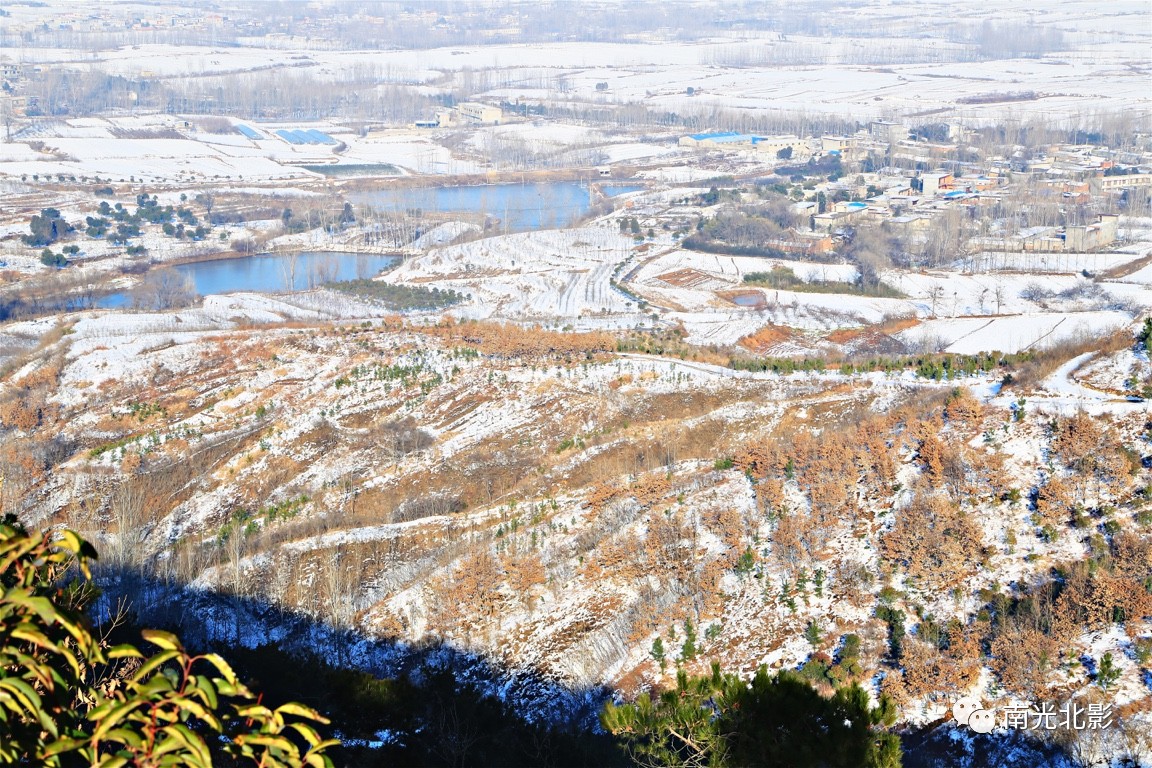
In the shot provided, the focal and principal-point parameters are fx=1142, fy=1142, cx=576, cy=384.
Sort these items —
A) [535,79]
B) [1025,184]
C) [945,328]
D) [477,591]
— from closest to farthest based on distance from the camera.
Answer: [477,591] < [945,328] < [1025,184] < [535,79]

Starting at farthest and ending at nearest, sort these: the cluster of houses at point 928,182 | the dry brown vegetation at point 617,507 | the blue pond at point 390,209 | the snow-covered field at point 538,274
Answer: the cluster of houses at point 928,182 → the blue pond at point 390,209 → the snow-covered field at point 538,274 → the dry brown vegetation at point 617,507

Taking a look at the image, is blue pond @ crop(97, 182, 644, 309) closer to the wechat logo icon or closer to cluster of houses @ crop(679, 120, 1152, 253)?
cluster of houses @ crop(679, 120, 1152, 253)

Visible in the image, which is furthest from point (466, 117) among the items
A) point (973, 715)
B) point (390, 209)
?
point (973, 715)

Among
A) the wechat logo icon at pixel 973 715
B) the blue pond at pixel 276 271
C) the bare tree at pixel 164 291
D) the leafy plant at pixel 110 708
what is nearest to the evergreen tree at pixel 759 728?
the wechat logo icon at pixel 973 715

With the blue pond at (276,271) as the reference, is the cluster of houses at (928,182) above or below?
above

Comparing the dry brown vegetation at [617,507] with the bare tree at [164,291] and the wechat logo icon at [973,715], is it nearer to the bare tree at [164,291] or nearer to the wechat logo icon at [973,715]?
the wechat logo icon at [973,715]

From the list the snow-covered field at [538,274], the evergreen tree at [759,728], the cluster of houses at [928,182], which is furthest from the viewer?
the cluster of houses at [928,182]

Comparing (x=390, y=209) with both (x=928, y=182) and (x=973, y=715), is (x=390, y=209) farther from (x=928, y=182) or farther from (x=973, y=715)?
(x=973, y=715)

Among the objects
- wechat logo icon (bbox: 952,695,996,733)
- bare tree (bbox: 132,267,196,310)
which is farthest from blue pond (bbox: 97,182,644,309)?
wechat logo icon (bbox: 952,695,996,733)

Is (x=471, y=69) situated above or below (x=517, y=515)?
above

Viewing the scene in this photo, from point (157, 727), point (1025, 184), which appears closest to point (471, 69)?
point (1025, 184)

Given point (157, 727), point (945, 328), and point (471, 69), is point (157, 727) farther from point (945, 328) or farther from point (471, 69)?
point (471, 69)
